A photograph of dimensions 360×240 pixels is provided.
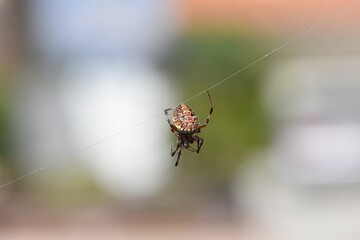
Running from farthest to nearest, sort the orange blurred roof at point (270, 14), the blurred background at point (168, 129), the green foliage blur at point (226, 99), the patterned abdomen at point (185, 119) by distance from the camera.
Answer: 1. the orange blurred roof at point (270, 14)
2. the green foliage blur at point (226, 99)
3. the blurred background at point (168, 129)
4. the patterned abdomen at point (185, 119)

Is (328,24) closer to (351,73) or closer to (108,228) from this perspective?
(351,73)

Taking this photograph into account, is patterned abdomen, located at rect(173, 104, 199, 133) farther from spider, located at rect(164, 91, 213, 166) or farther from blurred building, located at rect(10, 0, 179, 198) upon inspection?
blurred building, located at rect(10, 0, 179, 198)

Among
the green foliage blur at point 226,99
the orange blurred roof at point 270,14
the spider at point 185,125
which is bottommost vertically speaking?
the spider at point 185,125

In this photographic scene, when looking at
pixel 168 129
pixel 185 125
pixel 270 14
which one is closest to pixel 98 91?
pixel 168 129

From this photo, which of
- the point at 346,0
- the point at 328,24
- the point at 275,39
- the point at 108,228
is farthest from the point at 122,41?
the point at 346,0

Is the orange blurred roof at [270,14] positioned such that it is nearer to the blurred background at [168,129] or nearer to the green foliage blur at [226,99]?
the blurred background at [168,129]

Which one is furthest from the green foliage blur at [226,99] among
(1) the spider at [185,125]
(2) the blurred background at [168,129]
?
(1) the spider at [185,125]
